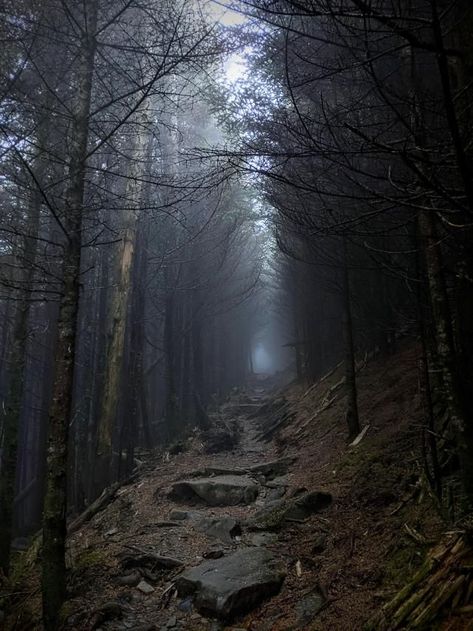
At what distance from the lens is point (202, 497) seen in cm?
775

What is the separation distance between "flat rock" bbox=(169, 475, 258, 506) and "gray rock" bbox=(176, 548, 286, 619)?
254 centimetres

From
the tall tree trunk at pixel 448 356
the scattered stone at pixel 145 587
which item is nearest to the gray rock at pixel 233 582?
the scattered stone at pixel 145 587

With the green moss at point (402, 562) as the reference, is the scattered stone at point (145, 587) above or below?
below

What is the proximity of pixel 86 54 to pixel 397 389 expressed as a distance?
821 cm

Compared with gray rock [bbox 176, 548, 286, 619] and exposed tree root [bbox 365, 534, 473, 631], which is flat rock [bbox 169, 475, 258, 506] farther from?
exposed tree root [bbox 365, 534, 473, 631]

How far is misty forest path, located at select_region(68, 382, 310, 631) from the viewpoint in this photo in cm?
414

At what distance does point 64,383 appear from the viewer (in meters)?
4.74

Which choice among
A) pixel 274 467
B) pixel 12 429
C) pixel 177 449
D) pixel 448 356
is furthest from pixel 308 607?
pixel 177 449

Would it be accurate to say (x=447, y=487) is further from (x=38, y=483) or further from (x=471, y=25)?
Result: (x=38, y=483)

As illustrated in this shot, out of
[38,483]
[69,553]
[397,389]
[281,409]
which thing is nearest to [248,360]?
[281,409]

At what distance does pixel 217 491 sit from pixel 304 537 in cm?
271

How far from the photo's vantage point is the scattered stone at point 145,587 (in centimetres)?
470

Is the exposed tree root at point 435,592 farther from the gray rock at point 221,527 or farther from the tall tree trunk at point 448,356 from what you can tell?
the gray rock at point 221,527

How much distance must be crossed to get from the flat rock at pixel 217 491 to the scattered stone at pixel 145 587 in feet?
9.12
